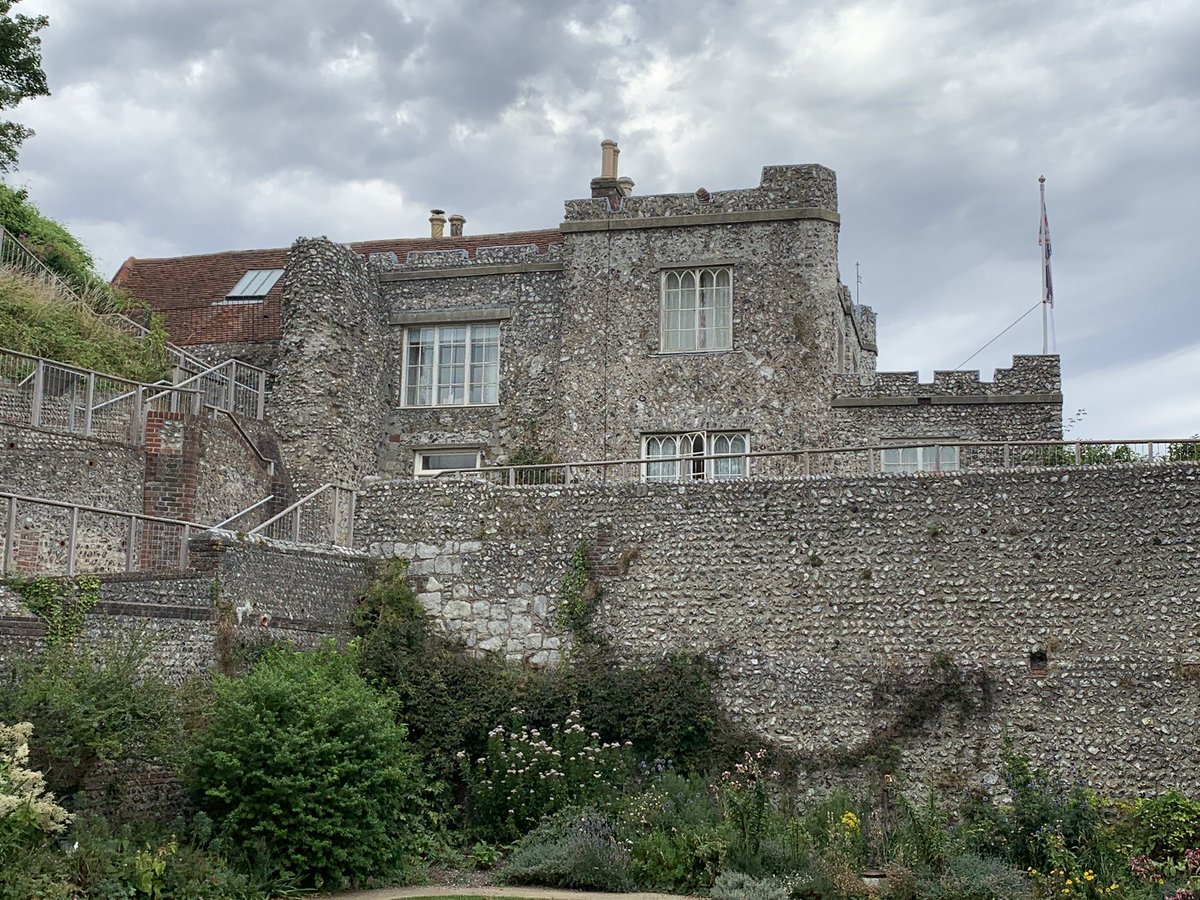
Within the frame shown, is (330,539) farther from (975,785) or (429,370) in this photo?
(975,785)

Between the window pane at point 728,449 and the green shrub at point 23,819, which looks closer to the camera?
the green shrub at point 23,819

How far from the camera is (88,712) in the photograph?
619 inches

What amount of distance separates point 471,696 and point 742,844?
4967 millimetres

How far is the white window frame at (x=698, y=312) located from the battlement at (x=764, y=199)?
1.16 metres

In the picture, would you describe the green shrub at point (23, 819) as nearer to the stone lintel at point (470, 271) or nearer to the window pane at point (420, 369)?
the window pane at point (420, 369)

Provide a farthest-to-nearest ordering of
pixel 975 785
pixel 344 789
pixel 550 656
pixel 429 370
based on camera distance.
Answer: pixel 429 370
pixel 550 656
pixel 975 785
pixel 344 789

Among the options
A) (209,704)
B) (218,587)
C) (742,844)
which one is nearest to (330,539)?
(218,587)

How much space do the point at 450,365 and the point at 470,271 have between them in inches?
75.0

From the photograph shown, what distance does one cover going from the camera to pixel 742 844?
1761cm

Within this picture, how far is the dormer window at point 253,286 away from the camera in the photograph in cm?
3161

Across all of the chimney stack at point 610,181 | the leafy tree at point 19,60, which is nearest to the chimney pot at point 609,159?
the chimney stack at point 610,181

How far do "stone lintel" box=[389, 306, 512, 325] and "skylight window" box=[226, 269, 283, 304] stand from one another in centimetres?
422

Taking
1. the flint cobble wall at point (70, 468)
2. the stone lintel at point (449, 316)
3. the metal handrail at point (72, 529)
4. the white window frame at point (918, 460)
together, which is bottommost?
the metal handrail at point (72, 529)

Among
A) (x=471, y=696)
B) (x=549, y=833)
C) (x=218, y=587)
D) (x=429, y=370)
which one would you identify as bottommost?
(x=549, y=833)
